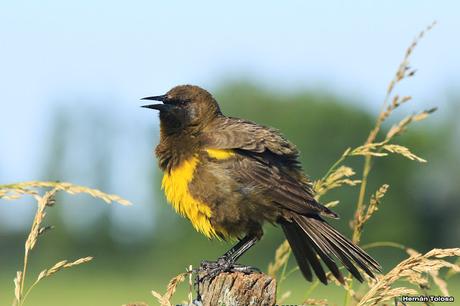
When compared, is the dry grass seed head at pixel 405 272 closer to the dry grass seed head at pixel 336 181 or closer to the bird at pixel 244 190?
the dry grass seed head at pixel 336 181

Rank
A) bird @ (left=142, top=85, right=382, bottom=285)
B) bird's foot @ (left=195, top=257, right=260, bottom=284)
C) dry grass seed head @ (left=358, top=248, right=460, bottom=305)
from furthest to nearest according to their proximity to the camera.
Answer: bird @ (left=142, top=85, right=382, bottom=285), bird's foot @ (left=195, top=257, right=260, bottom=284), dry grass seed head @ (left=358, top=248, right=460, bottom=305)

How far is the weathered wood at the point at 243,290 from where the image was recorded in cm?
404

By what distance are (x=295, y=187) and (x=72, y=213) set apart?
51.8 m

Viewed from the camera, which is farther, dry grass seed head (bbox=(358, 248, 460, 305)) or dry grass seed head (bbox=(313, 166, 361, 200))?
dry grass seed head (bbox=(313, 166, 361, 200))

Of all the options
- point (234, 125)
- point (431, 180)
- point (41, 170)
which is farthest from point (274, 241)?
point (234, 125)

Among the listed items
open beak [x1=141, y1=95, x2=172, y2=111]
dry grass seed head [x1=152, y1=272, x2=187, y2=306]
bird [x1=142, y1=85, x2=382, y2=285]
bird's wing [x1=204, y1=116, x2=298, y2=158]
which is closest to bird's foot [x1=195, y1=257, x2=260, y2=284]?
bird [x1=142, y1=85, x2=382, y2=285]

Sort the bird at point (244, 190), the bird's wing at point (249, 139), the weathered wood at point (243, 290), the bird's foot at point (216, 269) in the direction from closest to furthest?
the weathered wood at point (243, 290), the bird's foot at point (216, 269), the bird at point (244, 190), the bird's wing at point (249, 139)

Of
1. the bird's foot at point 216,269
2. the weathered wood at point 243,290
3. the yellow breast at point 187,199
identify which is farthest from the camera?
the yellow breast at point 187,199

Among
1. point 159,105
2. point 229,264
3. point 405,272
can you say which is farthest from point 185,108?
point 405,272

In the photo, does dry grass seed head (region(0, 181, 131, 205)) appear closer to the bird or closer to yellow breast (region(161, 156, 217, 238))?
the bird

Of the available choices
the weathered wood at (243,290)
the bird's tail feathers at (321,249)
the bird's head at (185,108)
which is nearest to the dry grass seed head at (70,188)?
the weathered wood at (243,290)

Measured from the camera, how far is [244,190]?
5.73 metres

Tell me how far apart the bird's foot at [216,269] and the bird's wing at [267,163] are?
55 centimetres

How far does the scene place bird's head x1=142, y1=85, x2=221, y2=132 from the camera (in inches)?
247
